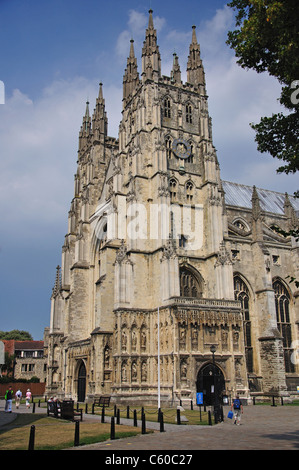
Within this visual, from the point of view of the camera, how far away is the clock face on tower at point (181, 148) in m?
45.2

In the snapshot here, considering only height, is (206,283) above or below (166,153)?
below

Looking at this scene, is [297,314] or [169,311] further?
[297,314]

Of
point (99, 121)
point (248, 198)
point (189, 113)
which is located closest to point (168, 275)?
point (189, 113)

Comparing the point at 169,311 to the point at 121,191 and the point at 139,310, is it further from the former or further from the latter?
the point at 121,191

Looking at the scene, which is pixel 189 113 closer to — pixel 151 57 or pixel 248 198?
pixel 151 57

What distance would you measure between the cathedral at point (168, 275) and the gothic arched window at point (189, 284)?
97 millimetres

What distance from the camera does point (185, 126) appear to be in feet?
156

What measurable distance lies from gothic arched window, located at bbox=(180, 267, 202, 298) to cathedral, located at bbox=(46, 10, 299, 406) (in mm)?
97

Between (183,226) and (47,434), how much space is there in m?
28.1

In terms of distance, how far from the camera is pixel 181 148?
45.8m

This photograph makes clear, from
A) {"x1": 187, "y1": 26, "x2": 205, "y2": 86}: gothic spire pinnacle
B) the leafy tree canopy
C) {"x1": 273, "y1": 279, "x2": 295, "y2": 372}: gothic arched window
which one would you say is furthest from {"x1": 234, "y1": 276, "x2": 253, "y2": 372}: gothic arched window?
the leafy tree canopy

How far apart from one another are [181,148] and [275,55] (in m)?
30.8

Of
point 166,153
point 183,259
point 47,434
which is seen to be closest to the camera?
point 47,434

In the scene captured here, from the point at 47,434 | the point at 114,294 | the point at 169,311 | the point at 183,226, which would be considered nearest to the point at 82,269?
the point at 114,294
